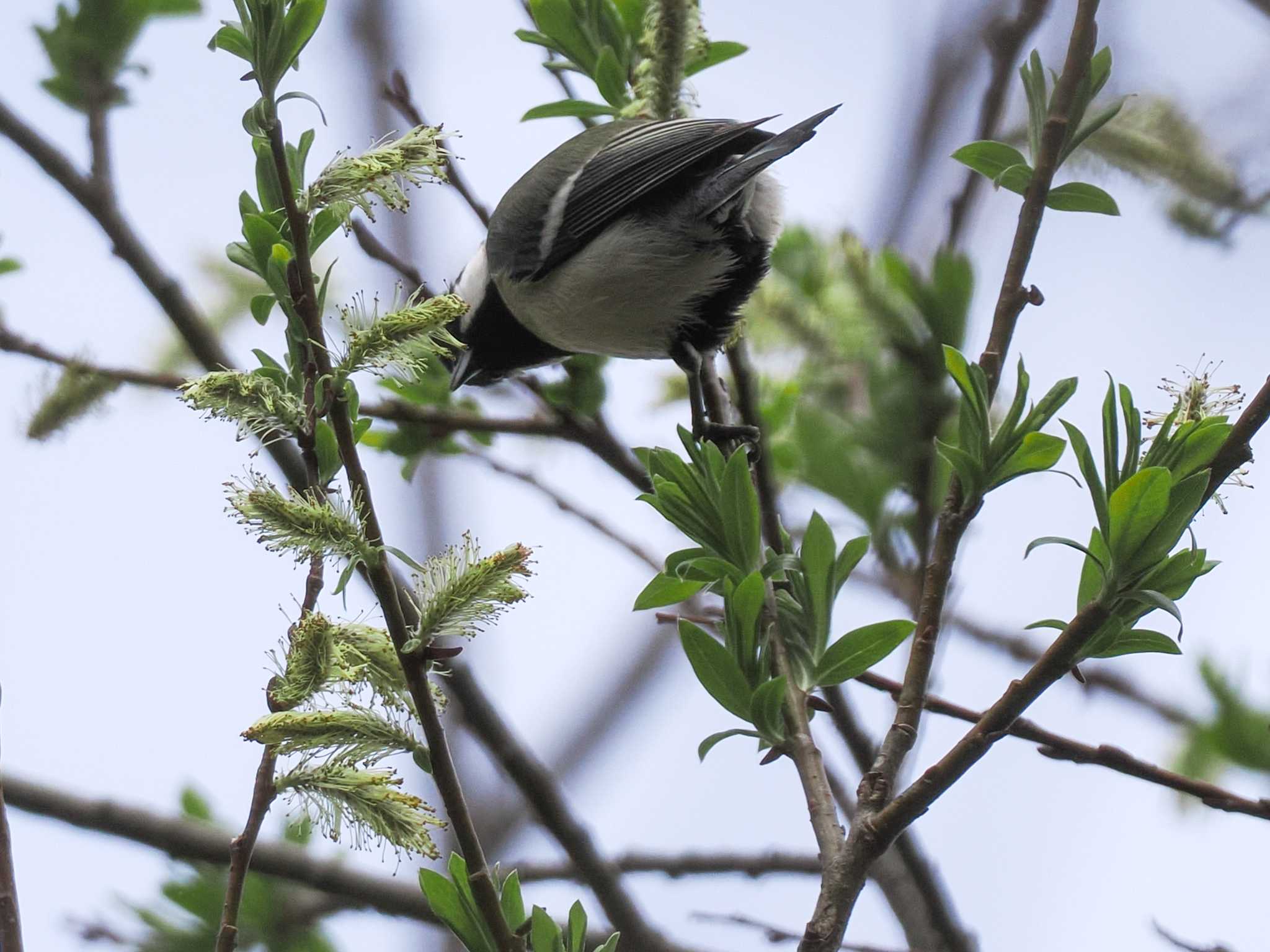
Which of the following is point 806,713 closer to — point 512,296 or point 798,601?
point 798,601

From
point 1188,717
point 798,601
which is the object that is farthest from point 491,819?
point 798,601

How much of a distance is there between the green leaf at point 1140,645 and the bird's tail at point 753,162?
5.01ft

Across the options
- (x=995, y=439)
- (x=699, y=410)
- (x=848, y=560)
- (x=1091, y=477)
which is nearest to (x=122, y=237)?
(x=699, y=410)

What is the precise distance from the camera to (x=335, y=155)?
3.51 ft

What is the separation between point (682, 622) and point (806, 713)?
0.67 feet

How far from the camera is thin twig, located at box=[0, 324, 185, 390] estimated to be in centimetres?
202

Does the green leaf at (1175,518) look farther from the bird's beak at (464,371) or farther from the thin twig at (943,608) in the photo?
the bird's beak at (464,371)

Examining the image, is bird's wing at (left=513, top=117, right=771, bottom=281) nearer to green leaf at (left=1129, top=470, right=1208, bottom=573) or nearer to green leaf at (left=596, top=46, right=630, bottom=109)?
green leaf at (left=596, top=46, right=630, bottom=109)

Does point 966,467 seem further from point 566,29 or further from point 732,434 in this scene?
point 566,29

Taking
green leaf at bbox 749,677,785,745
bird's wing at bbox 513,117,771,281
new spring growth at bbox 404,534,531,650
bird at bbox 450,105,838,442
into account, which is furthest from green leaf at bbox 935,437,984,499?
bird's wing at bbox 513,117,771,281

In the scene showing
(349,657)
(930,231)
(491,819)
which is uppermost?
(930,231)

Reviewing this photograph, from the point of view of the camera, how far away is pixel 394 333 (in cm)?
106

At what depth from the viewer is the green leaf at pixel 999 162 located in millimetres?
1320

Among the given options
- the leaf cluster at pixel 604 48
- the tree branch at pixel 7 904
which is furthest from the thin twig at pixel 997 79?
the tree branch at pixel 7 904
